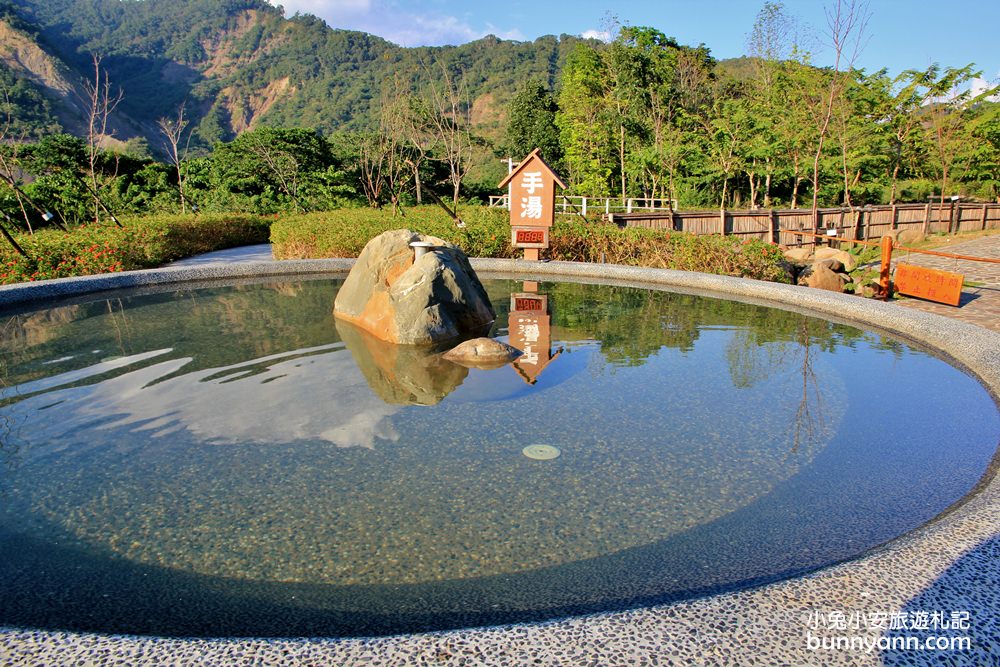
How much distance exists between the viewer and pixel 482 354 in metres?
6.26

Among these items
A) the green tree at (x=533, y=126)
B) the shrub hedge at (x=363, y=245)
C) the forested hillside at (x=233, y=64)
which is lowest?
the shrub hedge at (x=363, y=245)

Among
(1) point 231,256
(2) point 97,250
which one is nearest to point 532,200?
(2) point 97,250

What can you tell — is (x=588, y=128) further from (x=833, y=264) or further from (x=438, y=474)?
(x=438, y=474)

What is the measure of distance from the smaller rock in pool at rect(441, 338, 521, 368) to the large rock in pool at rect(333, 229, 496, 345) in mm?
736

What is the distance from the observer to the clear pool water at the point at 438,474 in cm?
278

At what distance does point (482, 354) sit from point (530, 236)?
19.8ft

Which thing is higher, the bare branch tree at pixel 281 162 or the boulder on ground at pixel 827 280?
the bare branch tree at pixel 281 162

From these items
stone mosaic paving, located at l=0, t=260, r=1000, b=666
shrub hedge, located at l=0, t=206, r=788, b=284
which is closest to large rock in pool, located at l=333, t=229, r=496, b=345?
shrub hedge, located at l=0, t=206, r=788, b=284

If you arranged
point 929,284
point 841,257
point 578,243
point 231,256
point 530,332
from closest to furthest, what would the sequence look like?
point 530,332 < point 929,284 < point 841,257 < point 578,243 < point 231,256

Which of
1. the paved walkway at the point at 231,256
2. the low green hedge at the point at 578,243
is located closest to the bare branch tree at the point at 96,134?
the paved walkway at the point at 231,256

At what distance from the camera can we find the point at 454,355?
20.9 ft

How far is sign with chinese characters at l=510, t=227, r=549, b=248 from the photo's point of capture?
11836 mm

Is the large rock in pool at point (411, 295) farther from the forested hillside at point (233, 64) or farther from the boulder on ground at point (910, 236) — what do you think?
the forested hillside at point (233, 64)

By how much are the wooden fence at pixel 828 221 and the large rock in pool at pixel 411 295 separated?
25.5 feet
